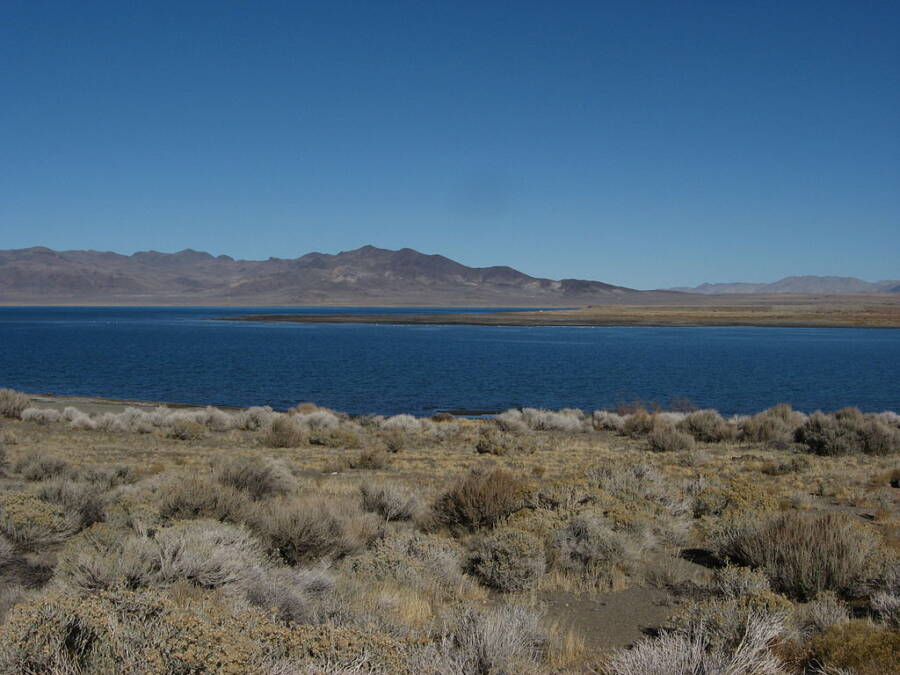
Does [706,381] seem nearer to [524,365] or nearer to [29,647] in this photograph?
[524,365]

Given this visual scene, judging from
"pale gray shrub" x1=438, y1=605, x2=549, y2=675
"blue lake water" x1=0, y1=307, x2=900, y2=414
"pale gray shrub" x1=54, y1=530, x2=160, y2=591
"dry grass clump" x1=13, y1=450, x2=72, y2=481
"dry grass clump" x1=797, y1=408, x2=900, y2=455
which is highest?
"pale gray shrub" x1=54, y1=530, x2=160, y2=591

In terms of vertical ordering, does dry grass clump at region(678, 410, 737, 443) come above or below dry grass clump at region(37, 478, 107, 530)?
below

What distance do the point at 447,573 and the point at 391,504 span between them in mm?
3000

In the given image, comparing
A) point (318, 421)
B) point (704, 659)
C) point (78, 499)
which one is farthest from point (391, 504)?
point (318, 421)

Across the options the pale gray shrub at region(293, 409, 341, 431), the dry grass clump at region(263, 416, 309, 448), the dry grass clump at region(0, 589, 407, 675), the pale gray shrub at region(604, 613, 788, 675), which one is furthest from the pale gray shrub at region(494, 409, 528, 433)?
the dry grass clump at region(0, 589, 407, 675)

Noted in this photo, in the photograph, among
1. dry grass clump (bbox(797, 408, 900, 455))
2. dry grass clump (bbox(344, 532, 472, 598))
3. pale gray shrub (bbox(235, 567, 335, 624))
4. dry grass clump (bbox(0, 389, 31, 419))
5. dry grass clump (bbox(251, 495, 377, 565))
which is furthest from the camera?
dry grass clump (bbox(0, 389, 31, 419))

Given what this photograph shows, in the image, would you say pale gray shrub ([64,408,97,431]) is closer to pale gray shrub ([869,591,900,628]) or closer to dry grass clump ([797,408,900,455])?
dry grass clump ([797,408,900,455])

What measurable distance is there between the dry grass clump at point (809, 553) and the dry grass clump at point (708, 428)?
15.0 meters

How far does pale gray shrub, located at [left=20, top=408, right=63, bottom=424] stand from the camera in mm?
24236

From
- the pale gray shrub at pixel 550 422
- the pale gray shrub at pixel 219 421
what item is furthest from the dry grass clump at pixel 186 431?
the pale gray shrub at pixel 550 422

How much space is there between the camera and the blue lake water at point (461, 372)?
3747 centimetres

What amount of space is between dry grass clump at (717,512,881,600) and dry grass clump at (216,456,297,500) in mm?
7141

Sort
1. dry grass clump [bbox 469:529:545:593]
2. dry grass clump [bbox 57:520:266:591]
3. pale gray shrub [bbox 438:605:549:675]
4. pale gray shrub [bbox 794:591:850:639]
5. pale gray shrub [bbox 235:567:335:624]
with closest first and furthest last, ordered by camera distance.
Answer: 1. pale gray shrub [bbox 438:605:549:675]
2. pale gray shrub [bbox 235:567:335:624]
3. pale gray shrub [bbox 794:591:850:639]
4. dry grass clump [bbox 57:520:266:591]
5. dry grass clump [bbox 469:529:545:593]

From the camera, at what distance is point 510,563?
22.5 feet
